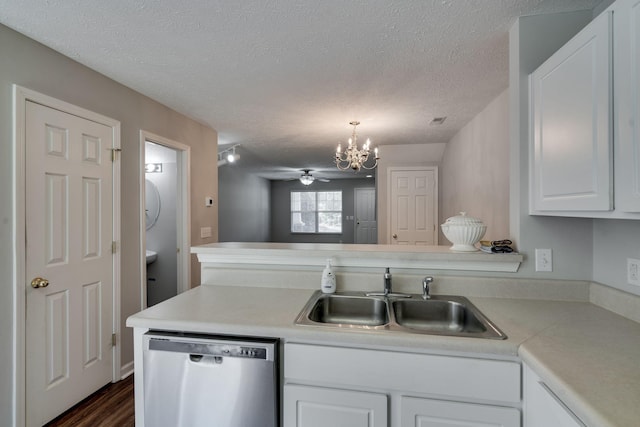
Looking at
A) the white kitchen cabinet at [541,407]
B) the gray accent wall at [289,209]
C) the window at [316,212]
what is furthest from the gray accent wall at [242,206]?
the white kitchen cabinet at [541,407]

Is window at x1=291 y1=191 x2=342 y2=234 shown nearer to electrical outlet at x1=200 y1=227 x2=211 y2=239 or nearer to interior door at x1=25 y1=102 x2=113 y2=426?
electrical outlet at x1=200 y1=227 x2=211 y2=239

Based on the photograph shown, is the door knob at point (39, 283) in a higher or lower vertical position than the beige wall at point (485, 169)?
lower

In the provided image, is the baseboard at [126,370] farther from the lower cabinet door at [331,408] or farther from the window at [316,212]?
the window at [316,212]

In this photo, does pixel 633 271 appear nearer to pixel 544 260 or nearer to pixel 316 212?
pixel 544 260

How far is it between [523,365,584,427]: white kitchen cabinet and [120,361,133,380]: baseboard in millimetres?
2654

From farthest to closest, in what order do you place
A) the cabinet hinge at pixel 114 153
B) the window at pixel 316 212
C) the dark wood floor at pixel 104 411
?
the window at pixel 316 212
the cabinet hinge at pixel 114 153
the dark wood floor at pixel 104 411

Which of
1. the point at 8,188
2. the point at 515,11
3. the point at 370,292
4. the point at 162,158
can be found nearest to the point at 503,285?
the point at 370,292

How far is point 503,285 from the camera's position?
5.05 ft

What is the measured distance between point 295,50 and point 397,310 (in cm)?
165

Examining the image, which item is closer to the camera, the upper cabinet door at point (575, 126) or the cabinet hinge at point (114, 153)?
the upper cabinet door at point (575, 126)

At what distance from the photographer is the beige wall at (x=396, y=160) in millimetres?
4598

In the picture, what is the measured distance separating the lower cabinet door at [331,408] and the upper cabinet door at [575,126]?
1.06 m

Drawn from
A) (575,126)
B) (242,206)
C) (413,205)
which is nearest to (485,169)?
(413,205)

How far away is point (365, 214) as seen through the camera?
8.66 meters
